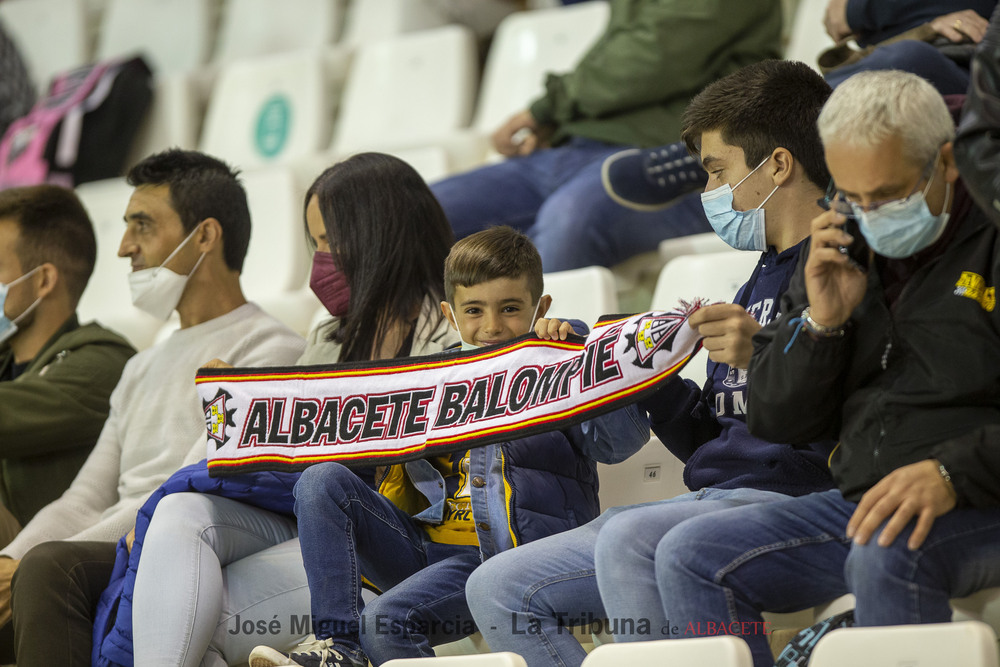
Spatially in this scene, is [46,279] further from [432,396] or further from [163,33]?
[163,33]

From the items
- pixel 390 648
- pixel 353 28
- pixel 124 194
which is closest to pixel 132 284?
pixel 390 648

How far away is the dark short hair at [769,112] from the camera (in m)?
2.02

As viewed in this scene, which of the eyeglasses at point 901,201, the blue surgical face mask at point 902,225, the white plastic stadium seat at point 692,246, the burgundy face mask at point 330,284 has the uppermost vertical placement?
the eyeglasses at point 901,201

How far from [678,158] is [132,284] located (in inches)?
53.9

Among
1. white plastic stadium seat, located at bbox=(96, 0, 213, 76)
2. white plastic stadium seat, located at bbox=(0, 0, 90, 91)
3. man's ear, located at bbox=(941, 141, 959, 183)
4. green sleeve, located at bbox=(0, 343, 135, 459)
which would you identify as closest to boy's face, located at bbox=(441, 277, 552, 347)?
man's ear, located at bbox=(941, 141, 959, 183)

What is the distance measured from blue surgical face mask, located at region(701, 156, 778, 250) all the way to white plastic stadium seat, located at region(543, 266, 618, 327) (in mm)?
700

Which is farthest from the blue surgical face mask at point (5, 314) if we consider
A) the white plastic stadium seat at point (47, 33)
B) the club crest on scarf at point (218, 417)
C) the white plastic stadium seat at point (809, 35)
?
the white plastic stadium seat at point (47, 33)

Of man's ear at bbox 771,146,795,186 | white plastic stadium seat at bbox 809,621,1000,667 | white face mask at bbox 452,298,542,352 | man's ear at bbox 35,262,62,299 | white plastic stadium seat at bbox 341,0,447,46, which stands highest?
man's ear at bbox 771,146,795,186

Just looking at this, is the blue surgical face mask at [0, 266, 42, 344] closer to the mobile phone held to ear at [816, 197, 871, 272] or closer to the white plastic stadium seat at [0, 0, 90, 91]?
the mobile phone held to ear at [816, 197, 871, 272]

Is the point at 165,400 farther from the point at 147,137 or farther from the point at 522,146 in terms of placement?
the point at 147,137

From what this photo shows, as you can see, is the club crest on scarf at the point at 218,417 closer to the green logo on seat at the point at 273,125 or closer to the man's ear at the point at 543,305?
the man's ear at the point at 543,305

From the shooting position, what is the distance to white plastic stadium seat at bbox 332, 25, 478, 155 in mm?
4758

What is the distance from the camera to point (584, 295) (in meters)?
2.78

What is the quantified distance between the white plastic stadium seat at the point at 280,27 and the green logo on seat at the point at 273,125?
2.15ft
